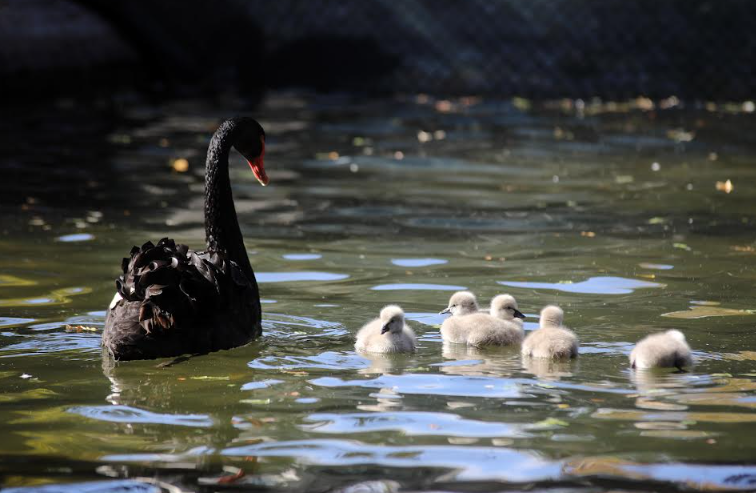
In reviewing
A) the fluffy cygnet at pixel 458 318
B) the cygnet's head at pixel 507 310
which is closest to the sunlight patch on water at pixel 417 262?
the fluffy cygnet at pixel 458 318

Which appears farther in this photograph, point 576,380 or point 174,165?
point 174,165

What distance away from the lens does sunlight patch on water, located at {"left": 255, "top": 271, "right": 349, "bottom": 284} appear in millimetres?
8664

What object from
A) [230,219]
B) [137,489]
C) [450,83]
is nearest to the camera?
[137,489]

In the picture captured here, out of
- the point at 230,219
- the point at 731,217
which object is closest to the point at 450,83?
the point at 731,217

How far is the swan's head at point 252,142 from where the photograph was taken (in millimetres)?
7637

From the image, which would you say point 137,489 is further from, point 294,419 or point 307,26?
point 307,26

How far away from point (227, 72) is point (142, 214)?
1248cm

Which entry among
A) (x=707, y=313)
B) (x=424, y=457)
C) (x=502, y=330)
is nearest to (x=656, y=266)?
(x=707, y=313)

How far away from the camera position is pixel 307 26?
22188mm

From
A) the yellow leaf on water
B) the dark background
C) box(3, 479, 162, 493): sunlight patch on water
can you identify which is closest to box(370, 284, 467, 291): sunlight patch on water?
the yellow leaf on water

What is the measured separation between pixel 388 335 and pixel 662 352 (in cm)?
128

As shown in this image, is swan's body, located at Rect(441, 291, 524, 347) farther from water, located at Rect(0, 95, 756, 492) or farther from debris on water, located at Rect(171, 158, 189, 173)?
debris on water, located at Rect(171, 158, 189, 173)

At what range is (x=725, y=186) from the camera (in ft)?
40.8

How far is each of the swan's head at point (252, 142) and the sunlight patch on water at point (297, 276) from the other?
1021 millimetres
